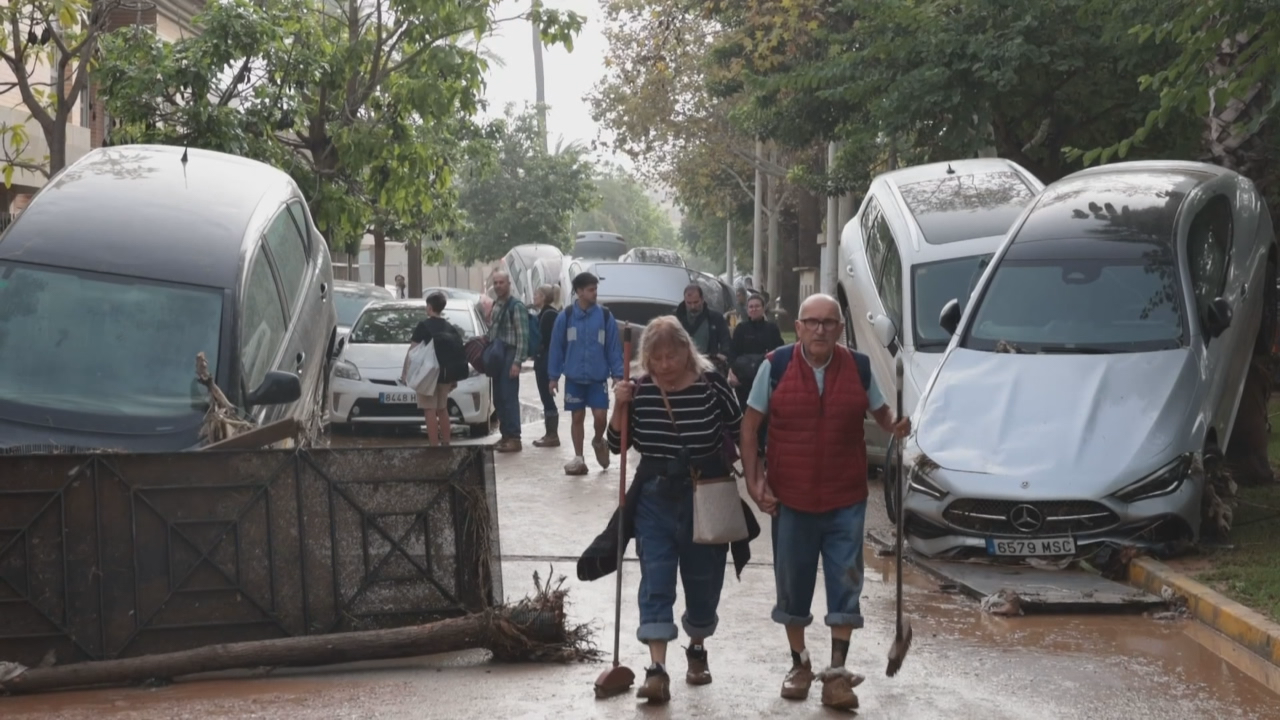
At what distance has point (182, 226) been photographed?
10859mm

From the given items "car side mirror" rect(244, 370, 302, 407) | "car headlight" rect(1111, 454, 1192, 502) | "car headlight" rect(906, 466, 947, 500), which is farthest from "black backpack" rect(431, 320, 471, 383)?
"car headlight" rect(1111, 454, 1192, 502)

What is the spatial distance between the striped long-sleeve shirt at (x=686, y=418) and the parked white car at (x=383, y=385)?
10.5m

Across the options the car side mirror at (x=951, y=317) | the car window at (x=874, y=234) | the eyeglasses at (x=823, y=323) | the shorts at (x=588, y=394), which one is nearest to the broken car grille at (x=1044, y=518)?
the car side mirror at (x=951, y=317)

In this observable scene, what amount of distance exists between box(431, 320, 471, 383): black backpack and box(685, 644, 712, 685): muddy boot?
29.1 ft

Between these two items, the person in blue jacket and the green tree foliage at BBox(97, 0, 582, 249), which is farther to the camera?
the green tree foliage at BBox(97, 0, 582, 249)

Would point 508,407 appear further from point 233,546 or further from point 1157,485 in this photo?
point 233,546

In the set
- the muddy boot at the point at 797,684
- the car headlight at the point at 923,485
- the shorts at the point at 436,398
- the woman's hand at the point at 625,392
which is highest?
the woman's hand at the point at 625,392

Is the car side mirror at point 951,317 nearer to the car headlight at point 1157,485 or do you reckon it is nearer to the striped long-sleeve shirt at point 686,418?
the car headlight at point 1157,485

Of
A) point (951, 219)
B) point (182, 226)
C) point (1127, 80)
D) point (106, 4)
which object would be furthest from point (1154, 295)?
point (106, 4)

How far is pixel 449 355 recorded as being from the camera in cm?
1605

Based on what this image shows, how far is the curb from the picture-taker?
812 centimetres

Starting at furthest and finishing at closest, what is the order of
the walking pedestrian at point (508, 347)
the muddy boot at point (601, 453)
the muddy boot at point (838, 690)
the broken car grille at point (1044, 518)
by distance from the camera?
the walking pedestrian at point (508, 347)
the muddy boot at point (601, 453)
the broken car grille at point (1044, 518)
the muddy boot at point (838, 690)

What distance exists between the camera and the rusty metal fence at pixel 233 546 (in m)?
7.52

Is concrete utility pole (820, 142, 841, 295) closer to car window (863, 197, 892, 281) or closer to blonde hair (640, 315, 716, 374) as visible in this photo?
car window (863, 197, 892, 281)
